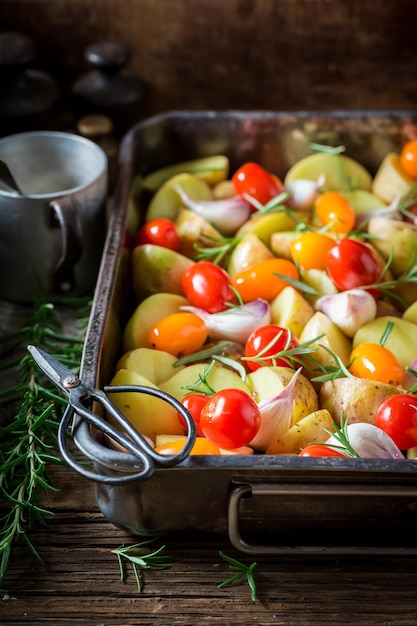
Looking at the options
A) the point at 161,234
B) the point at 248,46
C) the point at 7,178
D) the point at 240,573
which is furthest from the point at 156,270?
the point at 248,46

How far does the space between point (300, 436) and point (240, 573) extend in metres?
0.17

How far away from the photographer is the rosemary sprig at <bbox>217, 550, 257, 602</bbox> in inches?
35.8

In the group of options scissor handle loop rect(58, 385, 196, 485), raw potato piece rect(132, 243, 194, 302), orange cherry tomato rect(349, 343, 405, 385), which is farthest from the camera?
raw potato piece rect(132, 243, 194, 302)

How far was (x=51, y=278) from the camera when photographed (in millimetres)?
1325

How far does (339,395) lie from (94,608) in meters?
0.39

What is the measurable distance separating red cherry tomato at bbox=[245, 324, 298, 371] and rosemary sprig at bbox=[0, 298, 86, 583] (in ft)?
0.89

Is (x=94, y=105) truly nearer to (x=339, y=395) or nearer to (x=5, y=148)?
(x=5, y=148)

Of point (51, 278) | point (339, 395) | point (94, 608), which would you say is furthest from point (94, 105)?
point (94, 608)

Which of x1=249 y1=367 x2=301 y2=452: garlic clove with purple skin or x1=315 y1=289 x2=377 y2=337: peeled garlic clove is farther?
x1=315 y1=289 x2=377 y2=337: peeled garlic clove

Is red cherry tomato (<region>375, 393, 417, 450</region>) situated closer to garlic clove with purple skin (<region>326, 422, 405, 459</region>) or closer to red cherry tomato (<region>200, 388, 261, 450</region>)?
garlic clove with purple skin (<region>326, 422, 405, 459</region>)

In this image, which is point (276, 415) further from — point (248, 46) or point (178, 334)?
point (248, 46)

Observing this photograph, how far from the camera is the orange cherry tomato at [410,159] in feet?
4.55

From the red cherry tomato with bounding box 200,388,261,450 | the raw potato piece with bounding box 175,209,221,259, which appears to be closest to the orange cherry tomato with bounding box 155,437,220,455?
the red cherry tomato with bounding box 200,388,261,450

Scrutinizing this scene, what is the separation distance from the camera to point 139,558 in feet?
3.07
